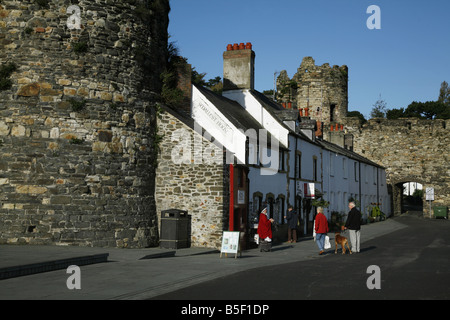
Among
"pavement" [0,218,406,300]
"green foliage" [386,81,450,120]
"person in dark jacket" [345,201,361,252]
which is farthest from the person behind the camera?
"green foliage" [386,81,450,120]

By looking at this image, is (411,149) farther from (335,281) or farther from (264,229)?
(335,281)

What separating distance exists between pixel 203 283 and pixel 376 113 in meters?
89.4

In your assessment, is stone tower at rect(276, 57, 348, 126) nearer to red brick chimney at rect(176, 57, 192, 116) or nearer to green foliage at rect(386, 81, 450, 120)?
green foliage at rect(386, 81, 450, 120)

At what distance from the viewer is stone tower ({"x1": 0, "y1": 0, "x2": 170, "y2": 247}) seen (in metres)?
18.1

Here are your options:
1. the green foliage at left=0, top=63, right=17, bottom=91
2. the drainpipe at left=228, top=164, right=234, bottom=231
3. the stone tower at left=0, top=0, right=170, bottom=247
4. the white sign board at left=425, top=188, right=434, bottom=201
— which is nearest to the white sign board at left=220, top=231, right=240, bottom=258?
the drainpipe at left=228, top=164, right=234, bottom=231

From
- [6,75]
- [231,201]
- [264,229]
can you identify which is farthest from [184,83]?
[6,75]

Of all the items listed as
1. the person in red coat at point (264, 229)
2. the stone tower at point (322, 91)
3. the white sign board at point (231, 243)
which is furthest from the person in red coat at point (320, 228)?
the stone tower at point (322, 91)

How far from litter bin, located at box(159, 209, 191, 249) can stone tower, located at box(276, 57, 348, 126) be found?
4219 centimetres

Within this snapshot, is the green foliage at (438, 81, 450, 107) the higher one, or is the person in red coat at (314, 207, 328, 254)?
the green foliage at (438, 81, 450, 107)

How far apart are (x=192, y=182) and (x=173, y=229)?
227 centimetres

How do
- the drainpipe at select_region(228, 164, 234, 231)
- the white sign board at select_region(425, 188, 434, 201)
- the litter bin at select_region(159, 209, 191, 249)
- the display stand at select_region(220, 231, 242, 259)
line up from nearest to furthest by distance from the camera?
the display stand at select_region(220, 231, 242, 259) < the litter bin at select_region(159, 209, 191, 249) < the drainpipe at select_region(228, 164, 234, 231) < the white sign board at select_region(425, 188, 434, 201)

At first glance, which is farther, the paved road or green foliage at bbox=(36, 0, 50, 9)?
green foliage at bbox=(36, 0, 50, 9)
